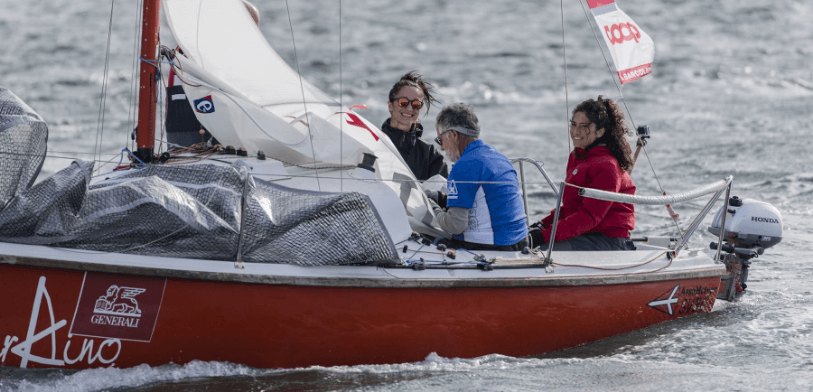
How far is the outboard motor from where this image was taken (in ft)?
19.0

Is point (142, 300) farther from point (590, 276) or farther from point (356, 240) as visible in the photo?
point (590, 276)

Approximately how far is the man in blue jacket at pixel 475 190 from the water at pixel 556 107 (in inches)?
24.7

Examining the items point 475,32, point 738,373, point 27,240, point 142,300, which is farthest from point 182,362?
point 475,32

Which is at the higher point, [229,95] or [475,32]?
[475,32]

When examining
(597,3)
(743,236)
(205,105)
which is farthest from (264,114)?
(743,236)

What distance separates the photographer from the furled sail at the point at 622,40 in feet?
18.7

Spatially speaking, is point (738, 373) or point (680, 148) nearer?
point (738, 373)

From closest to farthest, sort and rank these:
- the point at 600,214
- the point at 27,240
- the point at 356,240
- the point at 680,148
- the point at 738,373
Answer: the point at 27,240, the point at 356,240, the point at 738,373, the point at 600,214, the point at 680,148

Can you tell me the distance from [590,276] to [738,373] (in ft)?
2.73

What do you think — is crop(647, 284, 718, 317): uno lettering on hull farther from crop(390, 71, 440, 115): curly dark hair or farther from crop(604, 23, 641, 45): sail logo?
crop(390, 71, 440, 115): curly dark hair

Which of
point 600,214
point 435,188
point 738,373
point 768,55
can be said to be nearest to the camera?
point 738,373

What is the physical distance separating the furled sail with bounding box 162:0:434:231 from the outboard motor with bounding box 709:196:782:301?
2034 mm

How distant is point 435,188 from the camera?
5.84 m

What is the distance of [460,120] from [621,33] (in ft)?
5.30
